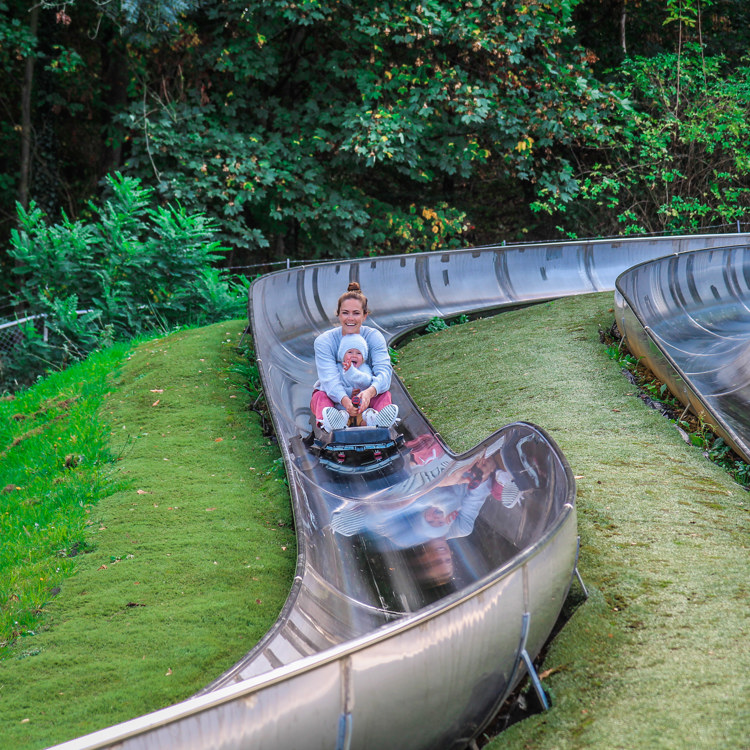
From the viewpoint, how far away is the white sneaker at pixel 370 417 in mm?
5957

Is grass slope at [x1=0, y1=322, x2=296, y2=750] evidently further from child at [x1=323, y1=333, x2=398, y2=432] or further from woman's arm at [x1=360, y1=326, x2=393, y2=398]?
woman's arm at [x1=360, y1=326, x2=393, y2=398]

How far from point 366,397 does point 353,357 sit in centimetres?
38

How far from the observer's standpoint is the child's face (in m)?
6.28

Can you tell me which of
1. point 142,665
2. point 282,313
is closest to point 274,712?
point 142,665

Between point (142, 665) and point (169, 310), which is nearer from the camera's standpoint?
point (142, 665)

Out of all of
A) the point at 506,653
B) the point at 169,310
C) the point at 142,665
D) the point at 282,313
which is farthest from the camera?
the point at 169,310

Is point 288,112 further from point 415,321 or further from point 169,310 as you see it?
point 415,321

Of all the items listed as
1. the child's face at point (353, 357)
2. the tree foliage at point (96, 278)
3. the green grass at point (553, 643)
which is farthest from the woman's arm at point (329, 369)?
the tree foliage at point (96, 278)

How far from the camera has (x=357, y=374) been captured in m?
6.30

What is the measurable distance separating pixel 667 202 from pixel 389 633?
17.8m

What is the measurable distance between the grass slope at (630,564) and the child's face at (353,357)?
932 mm

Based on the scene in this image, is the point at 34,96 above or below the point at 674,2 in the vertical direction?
below

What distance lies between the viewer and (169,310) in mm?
11430

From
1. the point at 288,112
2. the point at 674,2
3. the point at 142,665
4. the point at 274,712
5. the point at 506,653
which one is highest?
the point at 674,2
